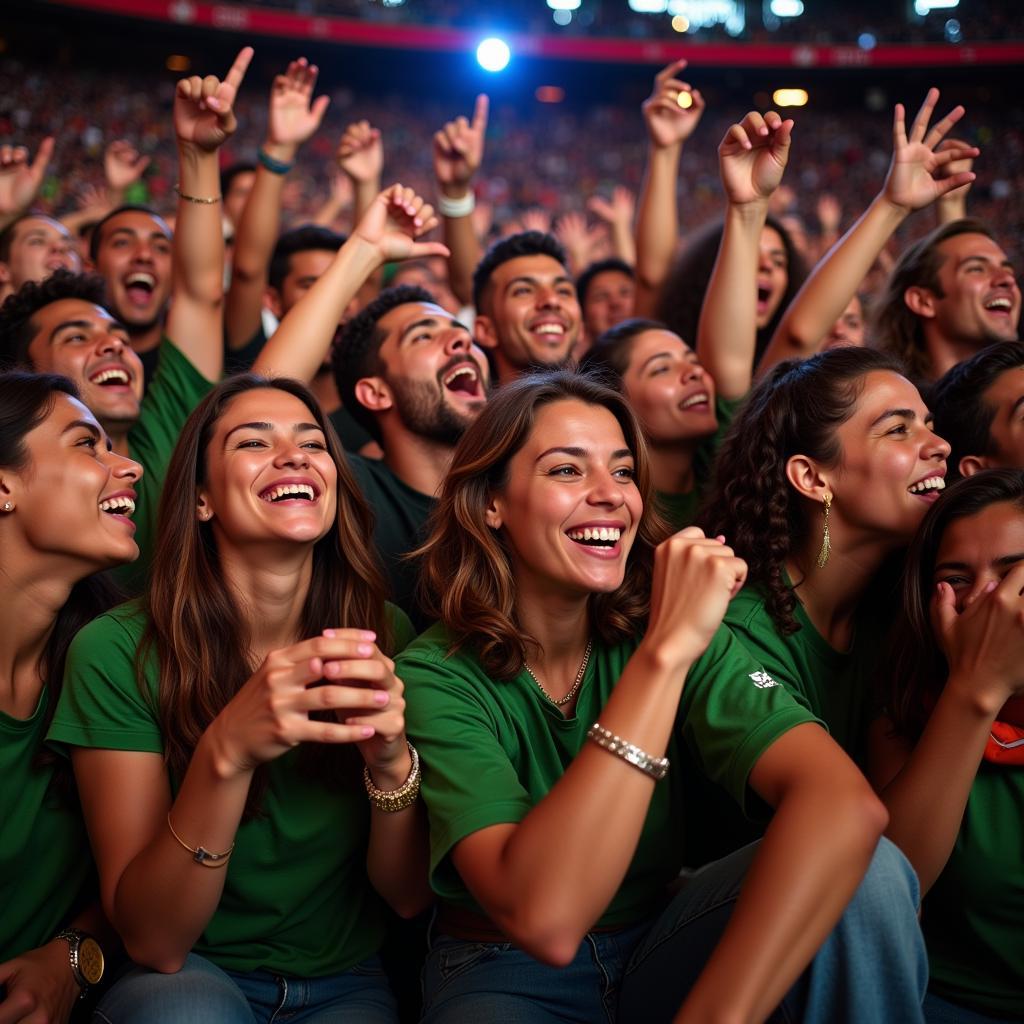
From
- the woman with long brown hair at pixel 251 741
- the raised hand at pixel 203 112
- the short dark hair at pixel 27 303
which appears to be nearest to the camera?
the woman with long brown hair at pixel 251 741

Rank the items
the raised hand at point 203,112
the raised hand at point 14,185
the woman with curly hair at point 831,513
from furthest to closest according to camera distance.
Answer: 1. the raised hand at point 14,185
2. the raised hand at point 203,112
3. the woman with curly hair at point 831,513

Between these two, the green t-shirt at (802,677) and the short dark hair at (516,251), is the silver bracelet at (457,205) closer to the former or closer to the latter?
the short dark hair at (516,251)

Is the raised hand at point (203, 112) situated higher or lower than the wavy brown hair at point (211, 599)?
higher

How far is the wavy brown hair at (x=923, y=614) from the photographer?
2.22m

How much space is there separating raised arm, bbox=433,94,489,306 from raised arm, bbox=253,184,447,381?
35.0 inches

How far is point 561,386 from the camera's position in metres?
2.34

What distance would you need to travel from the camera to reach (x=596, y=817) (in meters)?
1.63

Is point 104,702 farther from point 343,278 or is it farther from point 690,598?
point 343,278

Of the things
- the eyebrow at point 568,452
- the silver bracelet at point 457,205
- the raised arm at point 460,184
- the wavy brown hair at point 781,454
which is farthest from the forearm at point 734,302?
the silver bracelet at point 457,205

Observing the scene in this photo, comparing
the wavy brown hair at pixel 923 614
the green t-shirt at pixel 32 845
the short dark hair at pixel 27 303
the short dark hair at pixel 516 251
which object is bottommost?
the green t-shirt at pixel 32 845

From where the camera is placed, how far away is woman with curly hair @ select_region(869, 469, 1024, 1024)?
1.96 meters

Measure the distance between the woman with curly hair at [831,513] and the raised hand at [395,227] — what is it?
1350mm

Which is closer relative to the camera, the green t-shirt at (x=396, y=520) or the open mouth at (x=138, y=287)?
the green t-shirt at (x=396, y=520)

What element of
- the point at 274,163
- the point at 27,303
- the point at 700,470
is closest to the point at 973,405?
the point at 700,470
